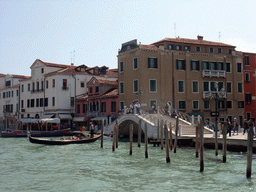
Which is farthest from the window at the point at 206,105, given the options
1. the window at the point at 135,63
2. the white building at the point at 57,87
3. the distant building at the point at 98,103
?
the white building at the point at 57,87

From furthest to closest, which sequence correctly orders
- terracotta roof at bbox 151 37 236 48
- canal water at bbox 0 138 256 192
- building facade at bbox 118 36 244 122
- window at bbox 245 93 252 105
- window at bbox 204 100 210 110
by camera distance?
window at bbox 245 93 252 105, window at bbox 204 100 210 110, terracotta roof at bbox 151 37 236 48, building facade at bbox 118 36 244 122, canal water at bbox 0 138 256 192

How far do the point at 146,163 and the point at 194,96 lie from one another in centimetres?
2055

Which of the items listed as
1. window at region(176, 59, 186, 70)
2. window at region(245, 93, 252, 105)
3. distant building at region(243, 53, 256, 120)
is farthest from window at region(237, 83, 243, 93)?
window at region(176, 59, 186, 70)

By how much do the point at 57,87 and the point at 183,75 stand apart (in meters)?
17.7

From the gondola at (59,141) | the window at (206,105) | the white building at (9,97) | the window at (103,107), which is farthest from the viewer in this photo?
the white building at (9,97)

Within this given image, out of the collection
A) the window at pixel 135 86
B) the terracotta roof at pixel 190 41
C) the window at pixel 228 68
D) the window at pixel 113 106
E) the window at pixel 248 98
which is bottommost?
the window at pixel 113 106

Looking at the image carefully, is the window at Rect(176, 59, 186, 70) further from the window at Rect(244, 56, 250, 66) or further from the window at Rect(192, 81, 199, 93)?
the window at Rect(244, 56, 250, 66)

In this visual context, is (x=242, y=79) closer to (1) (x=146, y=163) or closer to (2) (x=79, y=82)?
(2) (x=79, y=82)

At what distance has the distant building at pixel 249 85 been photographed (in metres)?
40.5

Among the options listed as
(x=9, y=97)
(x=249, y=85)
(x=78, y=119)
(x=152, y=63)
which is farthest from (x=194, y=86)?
(x=9, y=97)

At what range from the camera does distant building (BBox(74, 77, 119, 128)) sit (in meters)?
39.9

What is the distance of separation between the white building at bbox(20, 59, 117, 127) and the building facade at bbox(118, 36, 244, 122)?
37.4 feet

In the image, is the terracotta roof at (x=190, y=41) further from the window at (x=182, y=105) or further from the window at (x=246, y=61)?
the window at (x=182, y=105)

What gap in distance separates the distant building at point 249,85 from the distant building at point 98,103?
1482 centimetres
